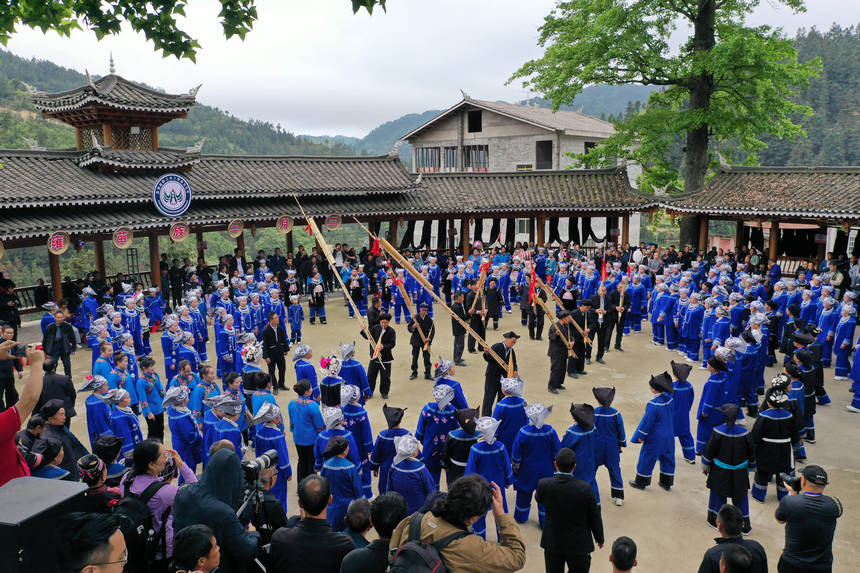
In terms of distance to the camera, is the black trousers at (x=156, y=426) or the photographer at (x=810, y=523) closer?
the photographer at (x=810, y=523)

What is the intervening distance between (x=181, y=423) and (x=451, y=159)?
31.5m

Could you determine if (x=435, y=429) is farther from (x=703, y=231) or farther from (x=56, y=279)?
(x=703, y=231)

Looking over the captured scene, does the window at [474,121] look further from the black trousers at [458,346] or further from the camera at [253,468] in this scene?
the camera at [253,468]

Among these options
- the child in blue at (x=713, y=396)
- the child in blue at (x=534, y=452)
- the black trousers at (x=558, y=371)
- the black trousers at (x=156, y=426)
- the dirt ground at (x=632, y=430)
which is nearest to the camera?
the dirt ground at (x=632, y=430)

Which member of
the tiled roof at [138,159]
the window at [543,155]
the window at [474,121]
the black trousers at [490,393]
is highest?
the window at [474,121]

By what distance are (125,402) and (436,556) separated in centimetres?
549

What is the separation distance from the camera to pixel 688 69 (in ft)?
75.1

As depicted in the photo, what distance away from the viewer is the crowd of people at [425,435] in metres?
3.97

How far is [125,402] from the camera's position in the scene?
23.8ft

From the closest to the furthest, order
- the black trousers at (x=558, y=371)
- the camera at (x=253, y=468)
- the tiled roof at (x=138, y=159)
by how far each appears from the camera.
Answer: the camera at (x=253, y=468) → the black trousers at (x=558, y=371) → the tiled roof at (x=138, y=159)

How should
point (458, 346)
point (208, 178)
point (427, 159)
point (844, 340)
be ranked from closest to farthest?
point (844, 340), point (458, 346), point (208, 178), point (427, 159)

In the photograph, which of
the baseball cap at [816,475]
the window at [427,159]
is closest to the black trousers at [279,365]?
the baseball cap at [816,475]

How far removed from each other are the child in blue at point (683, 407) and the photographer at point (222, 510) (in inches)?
250

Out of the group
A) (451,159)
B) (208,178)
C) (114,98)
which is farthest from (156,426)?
(451,159)
